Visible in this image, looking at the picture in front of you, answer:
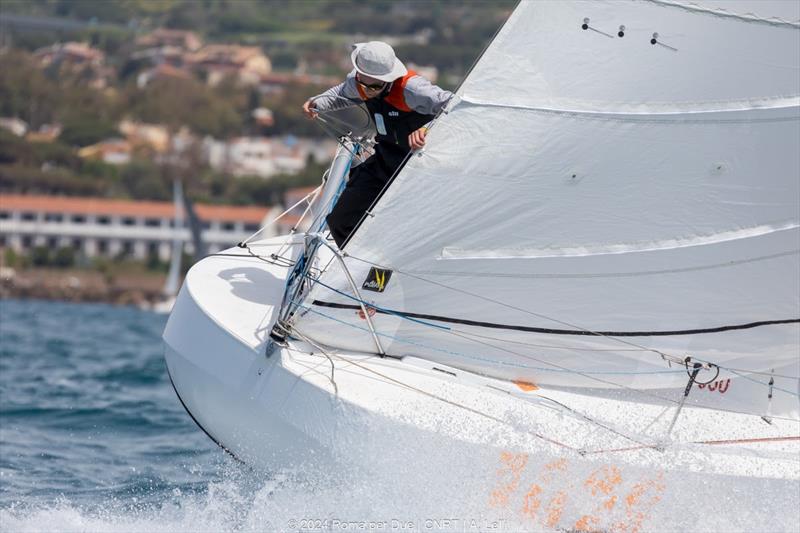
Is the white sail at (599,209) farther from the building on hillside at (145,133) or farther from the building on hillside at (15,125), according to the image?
the building on hillside at (145,133)

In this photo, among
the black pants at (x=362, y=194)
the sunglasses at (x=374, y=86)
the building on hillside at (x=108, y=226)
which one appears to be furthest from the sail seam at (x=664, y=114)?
the building on hillside at (x=108, y=226)

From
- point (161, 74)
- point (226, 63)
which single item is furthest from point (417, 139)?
point (226, 63)

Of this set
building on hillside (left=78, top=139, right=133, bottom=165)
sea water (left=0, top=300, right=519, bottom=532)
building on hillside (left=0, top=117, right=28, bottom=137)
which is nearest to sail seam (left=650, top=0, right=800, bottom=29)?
sea water (left=0, top=300, right=519, bottom=532)

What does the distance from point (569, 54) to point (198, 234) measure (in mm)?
42417

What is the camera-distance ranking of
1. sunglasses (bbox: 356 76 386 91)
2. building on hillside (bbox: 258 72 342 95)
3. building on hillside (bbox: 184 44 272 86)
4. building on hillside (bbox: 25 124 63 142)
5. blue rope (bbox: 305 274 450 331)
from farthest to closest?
building on hillside (bbox: 184 44 272 86) → building on hillside (bbox: 258 72 342 95) → building on hillside (bbox: 25 124 63 142) → sunglasses (bbox: 356 76 386 91) → blue rope (bbox: 305 274 450 331)

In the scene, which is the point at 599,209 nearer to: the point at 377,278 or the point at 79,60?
the point at 377,278

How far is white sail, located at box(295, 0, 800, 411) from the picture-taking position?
5246mm

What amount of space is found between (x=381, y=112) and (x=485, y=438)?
1630mm

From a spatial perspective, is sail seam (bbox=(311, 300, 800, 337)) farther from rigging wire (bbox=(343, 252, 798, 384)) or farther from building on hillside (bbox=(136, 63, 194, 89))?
building on hillside (bbox=(136, 63, 194, 89))

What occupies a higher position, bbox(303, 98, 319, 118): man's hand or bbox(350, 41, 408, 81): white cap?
bbox(350, 41, 408, 81): white cap

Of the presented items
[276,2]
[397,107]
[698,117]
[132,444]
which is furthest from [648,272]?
[276,2]

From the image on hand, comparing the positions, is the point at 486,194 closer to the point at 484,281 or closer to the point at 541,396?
the point at 484,281

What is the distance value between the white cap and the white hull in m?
1.19

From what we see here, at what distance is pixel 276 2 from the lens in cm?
9781
